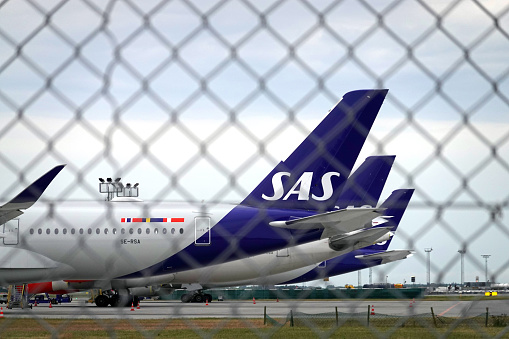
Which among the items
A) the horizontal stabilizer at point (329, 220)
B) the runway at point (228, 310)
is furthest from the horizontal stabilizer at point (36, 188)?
the horizontal stabilizer at point (329, 220)

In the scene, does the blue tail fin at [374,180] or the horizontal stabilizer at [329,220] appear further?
the horizontal stabilizer at [329,220]

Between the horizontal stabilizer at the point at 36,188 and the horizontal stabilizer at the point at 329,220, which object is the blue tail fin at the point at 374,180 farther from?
the horizontal stabilizer at the point at 36,188

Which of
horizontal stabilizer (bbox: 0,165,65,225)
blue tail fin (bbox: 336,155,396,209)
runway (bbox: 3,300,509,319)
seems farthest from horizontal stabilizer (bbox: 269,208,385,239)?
horizontal stabilizer (bbox: 0,165,65,225)

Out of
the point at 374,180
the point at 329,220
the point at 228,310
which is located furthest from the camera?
the point at 374,180

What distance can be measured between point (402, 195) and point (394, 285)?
2.13ft

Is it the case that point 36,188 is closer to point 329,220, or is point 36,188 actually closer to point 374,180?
point 329,220

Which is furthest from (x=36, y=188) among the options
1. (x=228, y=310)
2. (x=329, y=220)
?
(x=329, y=220)

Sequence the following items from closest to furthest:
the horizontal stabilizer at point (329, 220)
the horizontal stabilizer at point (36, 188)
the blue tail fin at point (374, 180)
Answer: the horizontal stabilizer at point (36, 188) → the blue tail fin at point (374, 180) → the horizontal stabilizer at point (329, 220)

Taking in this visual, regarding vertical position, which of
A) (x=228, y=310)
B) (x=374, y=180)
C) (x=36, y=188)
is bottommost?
(x=228, y=310)

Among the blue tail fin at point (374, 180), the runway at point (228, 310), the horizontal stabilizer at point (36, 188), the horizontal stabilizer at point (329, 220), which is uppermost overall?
the blue tail fin at point (374, 180)

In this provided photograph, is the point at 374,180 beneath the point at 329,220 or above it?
above

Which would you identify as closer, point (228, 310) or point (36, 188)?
point (36, 188)

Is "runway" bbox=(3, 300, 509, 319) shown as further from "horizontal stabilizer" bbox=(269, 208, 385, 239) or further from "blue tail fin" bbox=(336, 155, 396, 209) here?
"blue tail fin" bbox=(336, 155, 396, 209)

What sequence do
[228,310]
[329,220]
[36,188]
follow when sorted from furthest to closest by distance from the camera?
[329,220]
[228,310]
[36,188]
